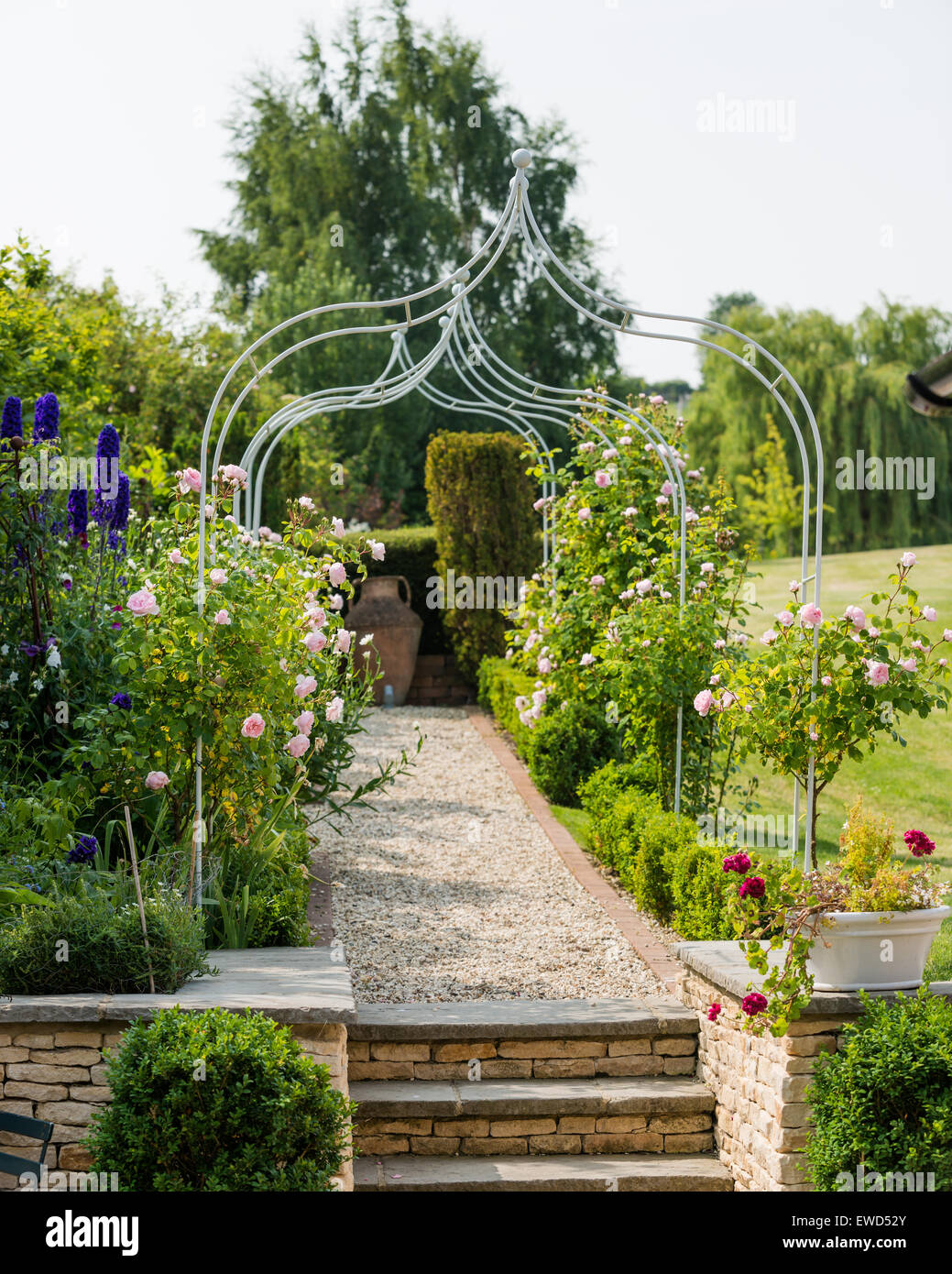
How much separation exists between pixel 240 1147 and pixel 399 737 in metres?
7.51

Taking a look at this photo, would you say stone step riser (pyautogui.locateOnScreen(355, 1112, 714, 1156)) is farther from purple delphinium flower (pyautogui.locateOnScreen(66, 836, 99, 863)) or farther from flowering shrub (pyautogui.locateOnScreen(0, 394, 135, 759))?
flowering shrub (pyautogui.locateOnScreen(0, 394, 135, 759))

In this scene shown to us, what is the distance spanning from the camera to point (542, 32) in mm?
13898

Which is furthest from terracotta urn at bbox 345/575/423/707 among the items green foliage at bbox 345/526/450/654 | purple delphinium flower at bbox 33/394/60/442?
purple delphinium flower at bbox 33/394/60/442

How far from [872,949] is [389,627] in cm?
930

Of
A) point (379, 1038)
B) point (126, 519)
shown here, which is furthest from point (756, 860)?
point (126, 519)

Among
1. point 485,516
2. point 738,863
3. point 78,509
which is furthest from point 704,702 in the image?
point 485,516

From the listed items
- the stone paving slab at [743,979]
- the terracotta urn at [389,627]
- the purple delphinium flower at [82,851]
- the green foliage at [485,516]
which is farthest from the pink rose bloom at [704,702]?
the terracotta urn at [389,627]

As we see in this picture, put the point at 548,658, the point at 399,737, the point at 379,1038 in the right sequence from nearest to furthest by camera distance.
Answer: the point at 379,1038 → the point at 548,658 → the point at 399,737

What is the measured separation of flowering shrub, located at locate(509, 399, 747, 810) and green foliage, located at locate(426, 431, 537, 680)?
12.1 ft

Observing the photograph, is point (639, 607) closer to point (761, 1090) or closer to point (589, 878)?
point (589, 878)

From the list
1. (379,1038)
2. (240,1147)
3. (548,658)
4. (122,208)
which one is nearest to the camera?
(240,1147)

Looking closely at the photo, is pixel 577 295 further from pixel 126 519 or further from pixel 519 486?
pixel 126 519

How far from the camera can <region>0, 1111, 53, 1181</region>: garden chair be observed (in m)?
2.80

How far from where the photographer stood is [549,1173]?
384cm
